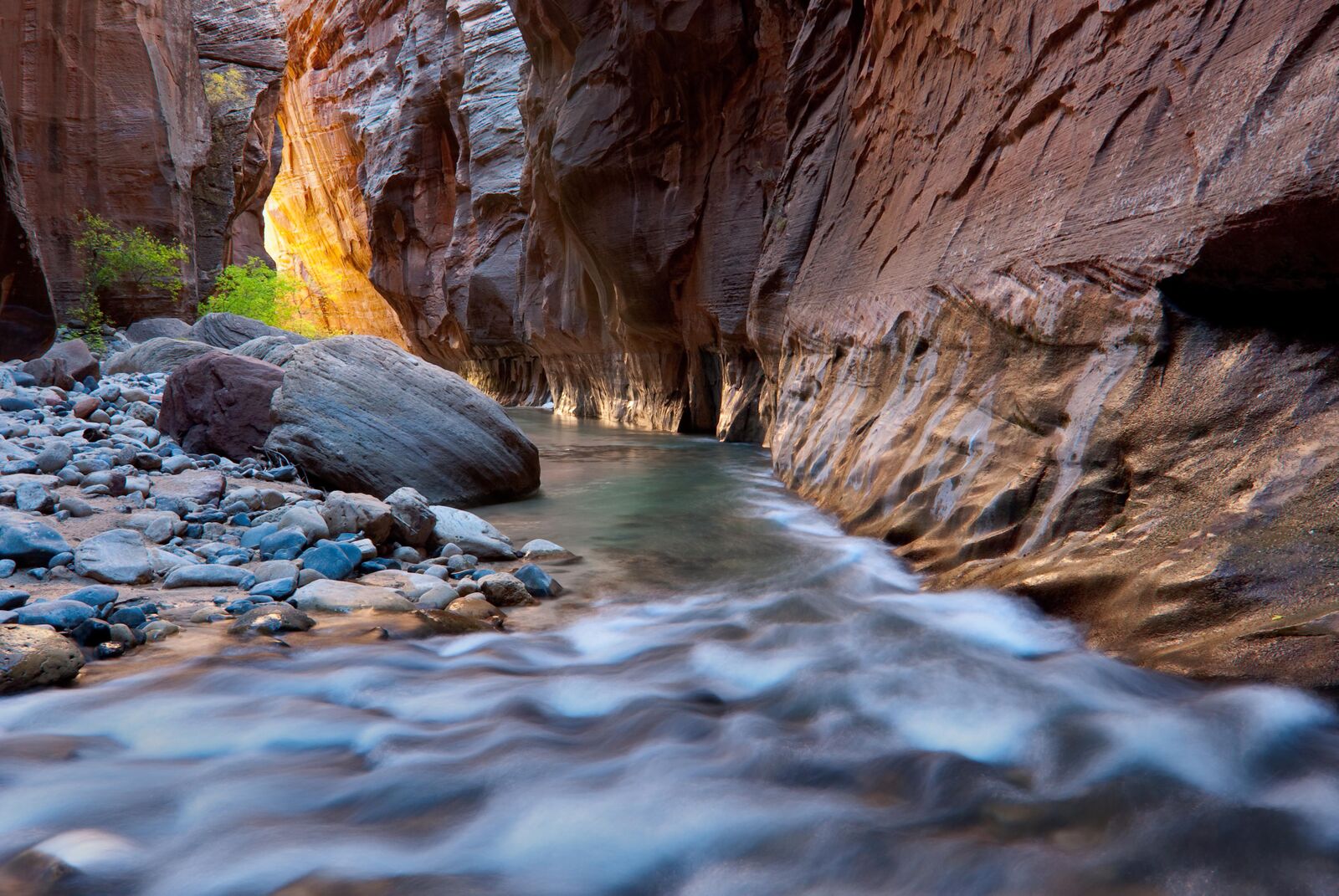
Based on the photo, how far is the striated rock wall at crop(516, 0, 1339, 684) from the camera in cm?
225

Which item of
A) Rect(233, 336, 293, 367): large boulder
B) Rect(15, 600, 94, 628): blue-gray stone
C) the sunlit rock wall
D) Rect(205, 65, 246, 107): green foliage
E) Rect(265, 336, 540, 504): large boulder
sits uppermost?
Rect(205, 65, 246, 107): green foliage

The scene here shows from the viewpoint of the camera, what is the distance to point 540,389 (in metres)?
24.4

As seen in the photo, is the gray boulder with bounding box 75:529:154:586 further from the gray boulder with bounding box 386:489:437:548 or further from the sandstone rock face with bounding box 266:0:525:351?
the sandstone rock face with bounding box 266:0:525:351

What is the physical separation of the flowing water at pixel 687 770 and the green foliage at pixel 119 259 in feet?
46.6

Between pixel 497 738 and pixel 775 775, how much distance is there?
74 centimetres

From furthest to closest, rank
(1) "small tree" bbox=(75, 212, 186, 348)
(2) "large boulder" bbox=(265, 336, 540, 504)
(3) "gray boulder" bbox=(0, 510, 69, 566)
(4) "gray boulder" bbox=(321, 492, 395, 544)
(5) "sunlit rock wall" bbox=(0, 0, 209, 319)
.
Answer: (1) "small tree" bbox=(75, 212, 186, 348)
(5) "sunlit rock wall" bbox=(0, 0, 209, 319)
(2) "large boulder" bbox=(265, 336, 540, 504)
(4) "gray boulder" bbox=(321, 492, 395, 544)
(3) "gray boulder" bbox=(0, 510, 69, 566)

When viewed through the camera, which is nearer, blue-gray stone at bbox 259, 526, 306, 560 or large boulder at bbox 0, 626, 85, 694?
large boulder at bbox 0, 626, 85, 694

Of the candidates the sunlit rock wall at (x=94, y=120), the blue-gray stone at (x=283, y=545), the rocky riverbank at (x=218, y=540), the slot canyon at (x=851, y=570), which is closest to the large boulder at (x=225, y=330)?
the sunlit rock wall at (x=94, y=120)

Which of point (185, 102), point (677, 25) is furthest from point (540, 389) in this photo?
point (677, 25)

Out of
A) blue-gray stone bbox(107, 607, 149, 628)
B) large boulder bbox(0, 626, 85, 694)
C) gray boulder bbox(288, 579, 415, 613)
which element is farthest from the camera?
gray boulder bbox(288, 579, 415, 613)

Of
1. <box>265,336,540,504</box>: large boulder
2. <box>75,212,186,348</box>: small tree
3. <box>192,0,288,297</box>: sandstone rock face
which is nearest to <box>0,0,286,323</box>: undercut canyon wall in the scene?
<box>75,212,186,348</box>: small tree

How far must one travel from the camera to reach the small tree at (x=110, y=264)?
13508 millimetres

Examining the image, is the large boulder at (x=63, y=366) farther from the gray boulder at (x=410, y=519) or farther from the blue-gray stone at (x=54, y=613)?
the blue-gray stone at (x=54, y=613)

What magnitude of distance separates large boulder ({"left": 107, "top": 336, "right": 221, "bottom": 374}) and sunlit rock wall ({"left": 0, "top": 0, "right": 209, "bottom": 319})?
12.8ft
